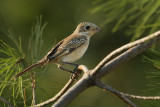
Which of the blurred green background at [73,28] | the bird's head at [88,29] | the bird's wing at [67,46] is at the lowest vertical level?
the bird's wing at [67,46]

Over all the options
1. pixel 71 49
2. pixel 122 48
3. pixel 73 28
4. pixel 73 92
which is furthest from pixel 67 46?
pixel 122 48

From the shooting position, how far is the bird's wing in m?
4.44

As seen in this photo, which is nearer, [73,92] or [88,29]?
[73,92]

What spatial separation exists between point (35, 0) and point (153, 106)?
3.84 meters

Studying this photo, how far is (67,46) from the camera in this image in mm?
4648

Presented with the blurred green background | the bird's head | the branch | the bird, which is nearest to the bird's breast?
the bird

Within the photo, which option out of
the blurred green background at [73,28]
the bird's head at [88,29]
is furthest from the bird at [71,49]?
the blurred green background at [73,28]

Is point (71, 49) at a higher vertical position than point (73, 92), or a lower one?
higher

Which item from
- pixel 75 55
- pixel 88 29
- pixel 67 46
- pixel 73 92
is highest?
pixel 88 29

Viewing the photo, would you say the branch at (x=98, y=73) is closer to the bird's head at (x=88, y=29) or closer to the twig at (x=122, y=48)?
the twig at (x=122, y=48)

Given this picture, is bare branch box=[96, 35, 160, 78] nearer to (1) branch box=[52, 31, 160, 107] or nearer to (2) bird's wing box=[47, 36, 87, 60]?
(1) branch box=[52, 31, 160, 107]

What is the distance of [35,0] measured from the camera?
654 centimetres

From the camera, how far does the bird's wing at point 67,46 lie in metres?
4.44

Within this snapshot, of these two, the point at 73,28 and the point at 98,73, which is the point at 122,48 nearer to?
the point at 98,73
